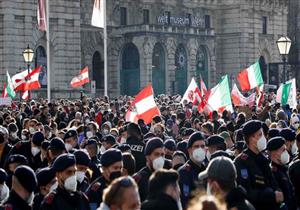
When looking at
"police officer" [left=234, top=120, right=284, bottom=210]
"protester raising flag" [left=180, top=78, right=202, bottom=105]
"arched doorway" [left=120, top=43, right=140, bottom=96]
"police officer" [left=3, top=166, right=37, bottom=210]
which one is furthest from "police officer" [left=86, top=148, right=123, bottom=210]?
"arched doorway" [left=120, top=43, right=140, bottom=96]

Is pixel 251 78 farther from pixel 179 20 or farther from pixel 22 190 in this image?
pixel 179 20

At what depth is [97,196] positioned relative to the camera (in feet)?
30.1

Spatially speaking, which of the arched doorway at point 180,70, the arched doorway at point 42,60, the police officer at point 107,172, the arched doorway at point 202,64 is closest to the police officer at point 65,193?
the police officer at point 107,172

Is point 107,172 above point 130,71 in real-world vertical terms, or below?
above

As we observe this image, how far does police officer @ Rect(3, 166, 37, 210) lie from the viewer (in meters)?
8.20

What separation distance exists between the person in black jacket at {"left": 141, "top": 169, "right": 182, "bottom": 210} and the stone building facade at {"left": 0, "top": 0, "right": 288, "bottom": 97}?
41143mm

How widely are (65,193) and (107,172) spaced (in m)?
0.83

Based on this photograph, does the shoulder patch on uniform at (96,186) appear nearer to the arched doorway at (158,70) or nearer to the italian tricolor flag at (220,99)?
the italian tricolor flag at (220,99)

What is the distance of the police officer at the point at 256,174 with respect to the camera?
902cm

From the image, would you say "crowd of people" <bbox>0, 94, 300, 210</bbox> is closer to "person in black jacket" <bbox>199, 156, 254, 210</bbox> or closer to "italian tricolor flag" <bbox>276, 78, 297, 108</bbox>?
"person in black jacket" <bbox>199, 156, 254, 210</bbox>

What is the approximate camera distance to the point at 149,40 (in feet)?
188

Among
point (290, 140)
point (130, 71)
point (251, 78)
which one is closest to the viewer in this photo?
point (290, 140)

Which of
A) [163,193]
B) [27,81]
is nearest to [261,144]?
[163,193]

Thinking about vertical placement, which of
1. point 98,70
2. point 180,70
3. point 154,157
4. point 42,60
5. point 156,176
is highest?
point 42,60
